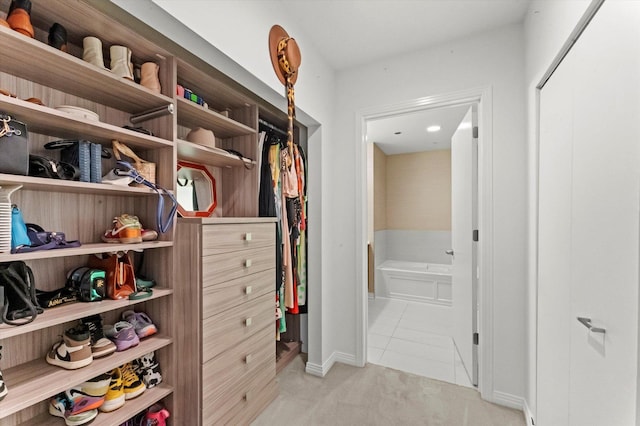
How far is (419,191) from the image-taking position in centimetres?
488

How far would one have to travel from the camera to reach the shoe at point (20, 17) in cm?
82

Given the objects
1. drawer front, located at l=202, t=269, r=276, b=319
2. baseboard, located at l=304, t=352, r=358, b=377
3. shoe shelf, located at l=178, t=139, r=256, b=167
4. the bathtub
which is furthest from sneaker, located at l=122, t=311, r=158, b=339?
the bathtub

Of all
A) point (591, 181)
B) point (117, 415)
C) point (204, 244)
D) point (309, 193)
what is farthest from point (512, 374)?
point (117, 415)

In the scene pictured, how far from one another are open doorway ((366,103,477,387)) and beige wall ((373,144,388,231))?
0.7 inches

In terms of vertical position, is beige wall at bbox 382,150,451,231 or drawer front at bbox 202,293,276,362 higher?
beige wall at bbox 382,150,451,231

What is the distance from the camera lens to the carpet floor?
1.65m

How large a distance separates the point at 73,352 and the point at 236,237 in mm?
750

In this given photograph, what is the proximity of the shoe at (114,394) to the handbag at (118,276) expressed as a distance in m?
0.34

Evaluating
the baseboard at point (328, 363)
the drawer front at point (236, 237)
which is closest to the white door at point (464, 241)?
the baseboard at point (328, 363)

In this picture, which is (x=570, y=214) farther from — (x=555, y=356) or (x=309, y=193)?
(x=309, y=193)

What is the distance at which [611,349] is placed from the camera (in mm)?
847

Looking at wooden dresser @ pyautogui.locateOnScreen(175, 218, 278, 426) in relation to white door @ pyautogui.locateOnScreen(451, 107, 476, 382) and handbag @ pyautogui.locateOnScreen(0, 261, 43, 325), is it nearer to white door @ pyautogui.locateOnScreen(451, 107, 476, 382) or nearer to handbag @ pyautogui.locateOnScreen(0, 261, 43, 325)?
handbag @ pyautogui.locateOnScreen(0, 261, 43, 325)

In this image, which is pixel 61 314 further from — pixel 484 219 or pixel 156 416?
pixel 484 219

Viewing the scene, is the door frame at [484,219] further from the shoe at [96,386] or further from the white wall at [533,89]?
the shoe at [96,386]
